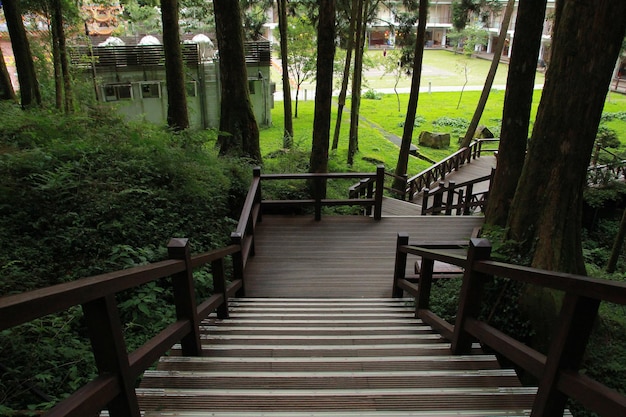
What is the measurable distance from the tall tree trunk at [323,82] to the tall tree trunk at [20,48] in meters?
7.21

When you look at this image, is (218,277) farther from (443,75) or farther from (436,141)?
(443,75)

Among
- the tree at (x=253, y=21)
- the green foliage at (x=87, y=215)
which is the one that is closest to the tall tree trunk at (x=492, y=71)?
the tree at (x=253, y=21)

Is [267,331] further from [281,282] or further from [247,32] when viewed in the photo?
[247,32]

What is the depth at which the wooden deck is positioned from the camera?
591 centimetres

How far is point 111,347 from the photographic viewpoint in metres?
1.87

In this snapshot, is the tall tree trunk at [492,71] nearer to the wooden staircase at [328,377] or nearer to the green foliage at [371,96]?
the wooden staircase at [328,377]

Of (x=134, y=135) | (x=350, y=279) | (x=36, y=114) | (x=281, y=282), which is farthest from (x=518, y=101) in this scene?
(x=36, y=114)

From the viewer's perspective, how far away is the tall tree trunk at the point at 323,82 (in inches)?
327

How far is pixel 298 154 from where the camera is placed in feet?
42.8

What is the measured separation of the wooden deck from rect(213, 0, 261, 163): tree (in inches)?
104

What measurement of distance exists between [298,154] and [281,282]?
24.7ft

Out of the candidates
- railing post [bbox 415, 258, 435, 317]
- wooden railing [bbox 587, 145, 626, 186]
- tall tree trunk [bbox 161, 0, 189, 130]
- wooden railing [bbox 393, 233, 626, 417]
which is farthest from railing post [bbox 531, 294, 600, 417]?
wooden railing [bbox 587, 145, 626, 186]

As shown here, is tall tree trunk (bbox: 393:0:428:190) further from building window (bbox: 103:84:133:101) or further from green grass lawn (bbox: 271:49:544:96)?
green grass lawn (bbox: 271:49:544:96)

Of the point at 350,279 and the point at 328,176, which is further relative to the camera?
the point at 328,176
